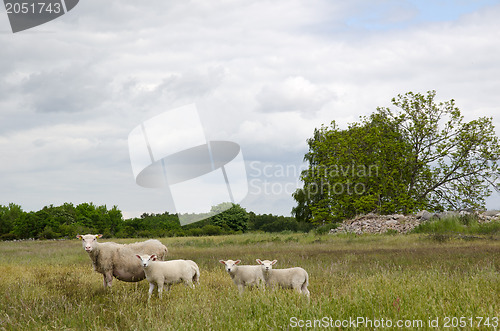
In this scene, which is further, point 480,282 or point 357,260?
point 357,260

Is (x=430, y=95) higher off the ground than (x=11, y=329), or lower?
higher

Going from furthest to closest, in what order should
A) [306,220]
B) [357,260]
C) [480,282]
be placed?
[306,220], [357,260], [480,282]

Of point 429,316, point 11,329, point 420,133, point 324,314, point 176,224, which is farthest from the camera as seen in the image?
point 176,224

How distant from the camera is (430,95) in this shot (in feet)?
126

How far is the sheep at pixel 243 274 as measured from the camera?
929cm

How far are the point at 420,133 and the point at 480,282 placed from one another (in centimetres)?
3074

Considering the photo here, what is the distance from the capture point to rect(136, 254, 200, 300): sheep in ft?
30.1

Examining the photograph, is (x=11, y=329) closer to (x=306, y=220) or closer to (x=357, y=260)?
(x=357, y=260)

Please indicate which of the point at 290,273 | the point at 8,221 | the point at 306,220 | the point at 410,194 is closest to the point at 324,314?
the point at 290,273

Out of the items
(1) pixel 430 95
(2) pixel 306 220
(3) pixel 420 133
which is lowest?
(2) pixel 306 220

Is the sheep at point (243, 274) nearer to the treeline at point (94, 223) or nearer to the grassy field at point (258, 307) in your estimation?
the grassy field at point (258, 307)

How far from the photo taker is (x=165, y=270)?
30.9ft

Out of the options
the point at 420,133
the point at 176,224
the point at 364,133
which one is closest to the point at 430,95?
the point at 420,133

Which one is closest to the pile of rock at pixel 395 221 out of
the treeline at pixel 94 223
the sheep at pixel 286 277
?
the treeline at pixel 94 223
